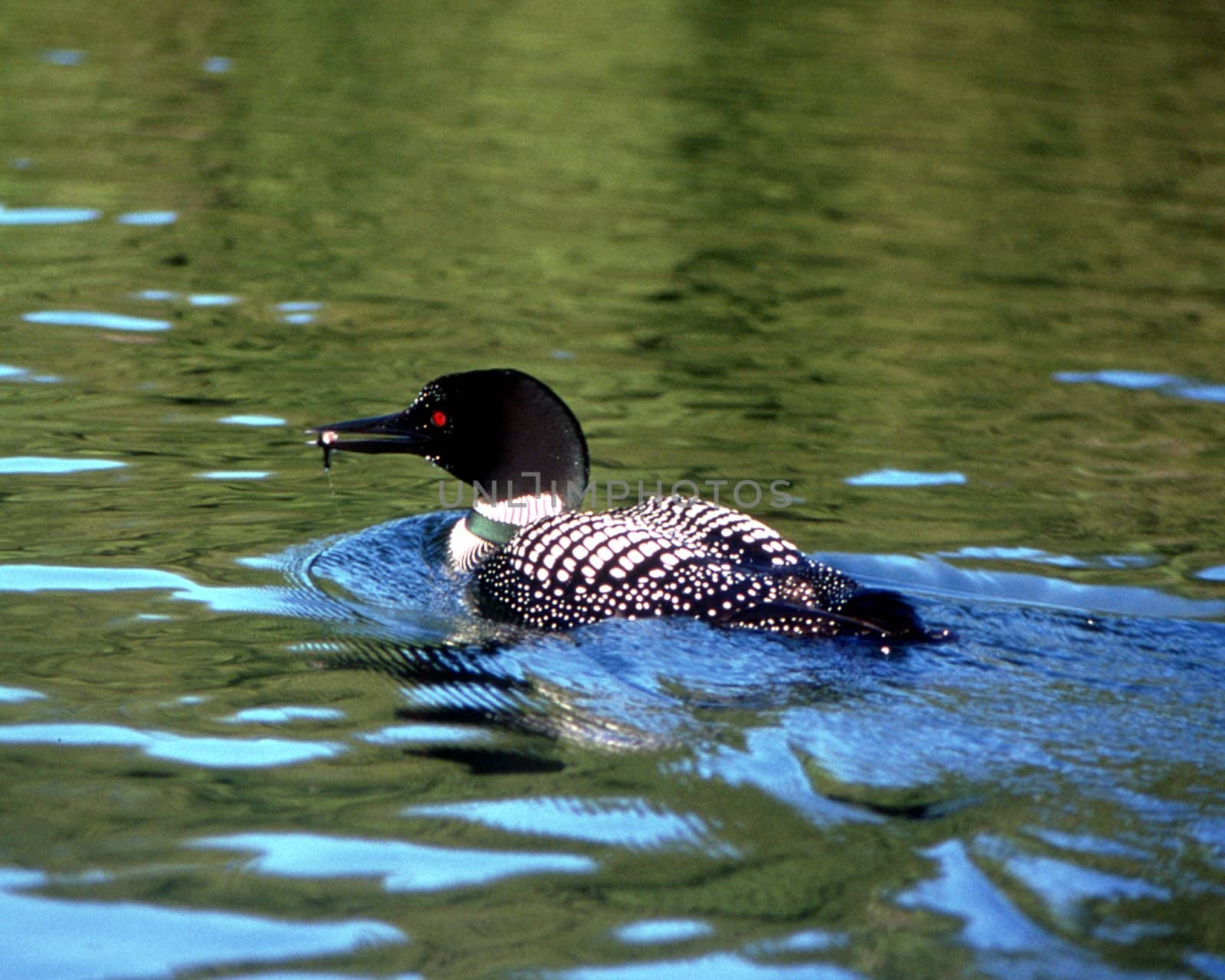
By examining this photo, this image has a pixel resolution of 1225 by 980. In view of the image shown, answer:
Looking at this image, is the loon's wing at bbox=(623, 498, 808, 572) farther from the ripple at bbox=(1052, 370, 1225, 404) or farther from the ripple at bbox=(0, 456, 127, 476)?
the ripple at bbox=(1052, 370, 1225, 404)

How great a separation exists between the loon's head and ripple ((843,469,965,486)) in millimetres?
1211

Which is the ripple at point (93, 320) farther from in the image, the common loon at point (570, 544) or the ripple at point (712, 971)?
the ripple at point (712, 971)

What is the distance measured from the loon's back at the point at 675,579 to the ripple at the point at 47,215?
4.96 m

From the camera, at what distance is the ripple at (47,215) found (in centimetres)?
865

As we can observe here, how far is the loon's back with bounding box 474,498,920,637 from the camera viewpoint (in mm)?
4289

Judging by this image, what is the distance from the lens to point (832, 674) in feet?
13.2

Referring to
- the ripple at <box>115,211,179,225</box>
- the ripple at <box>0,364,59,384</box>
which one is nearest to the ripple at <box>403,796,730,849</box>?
the ripple at <box>0,364,59,384</box>

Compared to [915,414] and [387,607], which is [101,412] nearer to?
[387,607]

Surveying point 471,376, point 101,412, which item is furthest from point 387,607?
point 101,412

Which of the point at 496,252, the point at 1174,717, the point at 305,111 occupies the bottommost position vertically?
the point at 1174,717

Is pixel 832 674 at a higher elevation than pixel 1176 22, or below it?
below

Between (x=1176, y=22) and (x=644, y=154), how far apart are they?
29.0 feet

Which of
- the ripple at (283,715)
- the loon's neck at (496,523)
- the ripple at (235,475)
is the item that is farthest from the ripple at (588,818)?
the ripple at (235,475)

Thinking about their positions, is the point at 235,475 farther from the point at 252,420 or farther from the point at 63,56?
the point at 63,56
